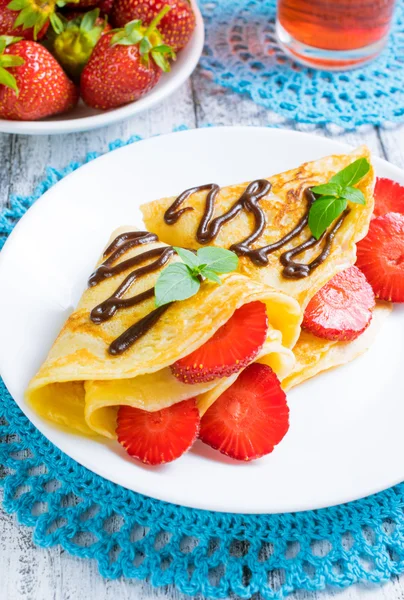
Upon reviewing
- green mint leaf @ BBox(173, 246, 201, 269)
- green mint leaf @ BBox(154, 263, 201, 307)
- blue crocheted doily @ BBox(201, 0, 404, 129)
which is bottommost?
blue crocheted doily @ BBox(201, 0, 404, 129)

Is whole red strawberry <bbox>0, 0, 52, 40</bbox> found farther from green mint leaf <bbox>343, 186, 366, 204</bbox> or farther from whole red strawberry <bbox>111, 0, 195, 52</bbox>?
green mint leaf <bbox>343, 186, 366, 204</bbox>

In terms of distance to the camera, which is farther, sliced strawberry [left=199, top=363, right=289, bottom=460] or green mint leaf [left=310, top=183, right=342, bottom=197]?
green mint leaf [left=310, top=183, right=342, bottom=197]

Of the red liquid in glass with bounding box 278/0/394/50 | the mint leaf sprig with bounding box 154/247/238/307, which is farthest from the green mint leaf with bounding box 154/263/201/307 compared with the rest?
the red liquid in glass with bounding box 278/0/394/50

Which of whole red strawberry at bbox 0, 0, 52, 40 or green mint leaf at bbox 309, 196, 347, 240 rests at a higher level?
whole red strawberry at bbox 0, 0, 52, 40

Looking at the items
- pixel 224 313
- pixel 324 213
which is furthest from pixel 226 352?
pixel 324 213

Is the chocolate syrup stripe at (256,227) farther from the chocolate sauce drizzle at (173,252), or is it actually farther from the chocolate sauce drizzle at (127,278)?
the chocolate sauce drizzle at (127,278)

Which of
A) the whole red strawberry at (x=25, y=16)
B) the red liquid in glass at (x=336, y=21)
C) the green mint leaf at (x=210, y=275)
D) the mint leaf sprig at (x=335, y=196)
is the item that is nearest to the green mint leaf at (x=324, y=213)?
the mint leaf sprig at (x=335, y=196)

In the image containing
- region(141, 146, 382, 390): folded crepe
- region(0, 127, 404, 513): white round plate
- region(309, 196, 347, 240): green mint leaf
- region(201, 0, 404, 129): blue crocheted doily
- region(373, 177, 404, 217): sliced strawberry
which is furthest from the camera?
region(201, 0, 404, 129): blue crocheted doily
